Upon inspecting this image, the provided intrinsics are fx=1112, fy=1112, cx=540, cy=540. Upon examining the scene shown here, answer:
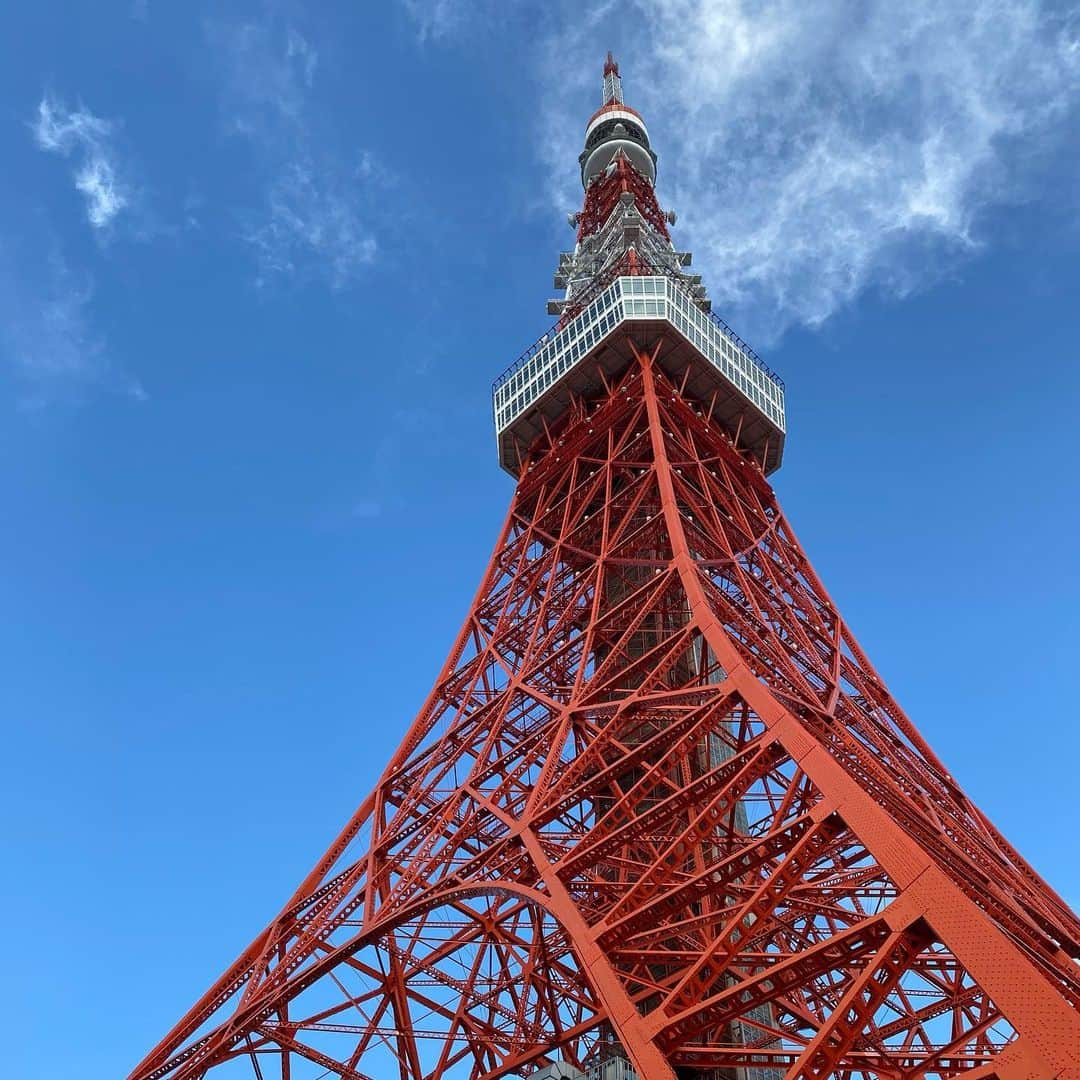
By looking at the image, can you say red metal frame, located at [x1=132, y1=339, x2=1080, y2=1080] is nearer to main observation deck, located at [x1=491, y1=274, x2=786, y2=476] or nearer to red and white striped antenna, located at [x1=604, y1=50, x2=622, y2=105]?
main observation deck, located at [x1=491, y1=274, x2=786, y2=476]

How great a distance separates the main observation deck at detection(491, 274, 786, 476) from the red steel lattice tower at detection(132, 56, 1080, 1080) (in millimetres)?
76

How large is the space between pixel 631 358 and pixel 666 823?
1354 centimetres

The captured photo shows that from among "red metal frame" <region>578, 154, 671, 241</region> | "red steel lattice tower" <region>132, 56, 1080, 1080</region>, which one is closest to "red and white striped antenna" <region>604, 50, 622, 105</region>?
"red metal frame" <region>578, 154, 671, 241</region>

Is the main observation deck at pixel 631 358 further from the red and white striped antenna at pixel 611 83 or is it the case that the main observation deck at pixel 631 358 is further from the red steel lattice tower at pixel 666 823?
the red and white striped antenna at pixel 611 83

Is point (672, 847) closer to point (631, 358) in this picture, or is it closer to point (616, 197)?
point (631, 358)

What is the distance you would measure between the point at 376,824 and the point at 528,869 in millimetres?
4666

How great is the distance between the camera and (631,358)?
83.3 ft

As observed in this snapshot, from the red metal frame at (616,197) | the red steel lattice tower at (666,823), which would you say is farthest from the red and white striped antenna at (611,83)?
the red steel lattice tower at (666,823)

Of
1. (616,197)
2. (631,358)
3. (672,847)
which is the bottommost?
(672,847)

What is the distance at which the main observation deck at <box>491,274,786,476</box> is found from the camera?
2516 cm

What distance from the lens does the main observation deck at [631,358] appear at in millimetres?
25156

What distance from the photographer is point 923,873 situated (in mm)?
10086

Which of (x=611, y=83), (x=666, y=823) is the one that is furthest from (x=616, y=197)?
(x=666, y=823)

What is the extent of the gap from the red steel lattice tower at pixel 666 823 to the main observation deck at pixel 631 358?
8cm
